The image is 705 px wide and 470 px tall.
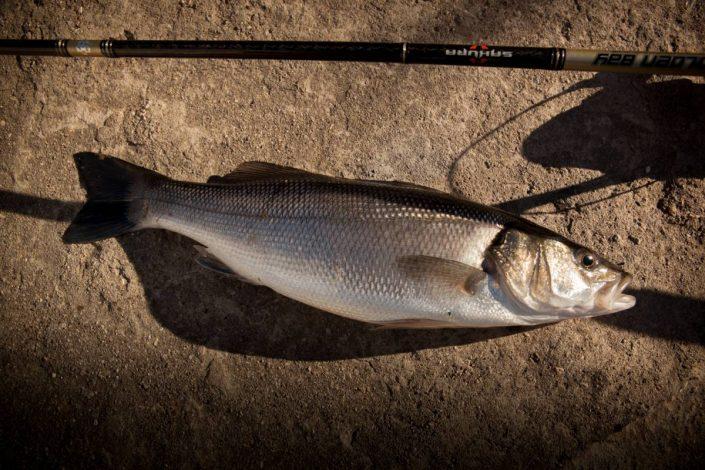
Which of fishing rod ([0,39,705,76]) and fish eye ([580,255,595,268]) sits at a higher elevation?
fishing rod ([0,39,705,76])

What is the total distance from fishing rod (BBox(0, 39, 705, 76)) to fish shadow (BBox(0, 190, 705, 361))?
1.03m

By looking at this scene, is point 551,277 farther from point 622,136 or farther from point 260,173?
point 260,173

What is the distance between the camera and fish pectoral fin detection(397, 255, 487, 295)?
2.02m

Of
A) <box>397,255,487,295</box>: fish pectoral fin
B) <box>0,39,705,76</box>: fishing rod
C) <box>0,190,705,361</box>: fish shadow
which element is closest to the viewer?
<box>0,39,705,76</box>: fishing rod

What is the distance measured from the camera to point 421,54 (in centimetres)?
192

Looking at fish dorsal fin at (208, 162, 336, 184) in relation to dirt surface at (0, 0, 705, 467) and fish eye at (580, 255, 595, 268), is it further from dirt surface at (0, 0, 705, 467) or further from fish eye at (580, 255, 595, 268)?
fish eye at (580, 255, 595, 268)

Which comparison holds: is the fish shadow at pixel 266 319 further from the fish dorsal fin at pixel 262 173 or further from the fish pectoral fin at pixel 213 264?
the fish dorsal fin at pixel 262 173

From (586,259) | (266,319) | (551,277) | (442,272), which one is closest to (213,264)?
(266,319)

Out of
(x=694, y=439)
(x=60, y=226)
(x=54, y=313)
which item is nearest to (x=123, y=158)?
(x=60, y=226)

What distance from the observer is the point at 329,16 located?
265cm

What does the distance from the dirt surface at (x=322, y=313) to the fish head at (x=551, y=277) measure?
16.0 inches

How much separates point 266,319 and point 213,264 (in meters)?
0.45

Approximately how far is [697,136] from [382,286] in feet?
6.77

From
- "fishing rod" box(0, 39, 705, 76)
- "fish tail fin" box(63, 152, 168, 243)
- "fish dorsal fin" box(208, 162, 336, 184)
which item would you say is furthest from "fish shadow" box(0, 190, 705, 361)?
"fishing rod" box(0, 39, 705, 76)
